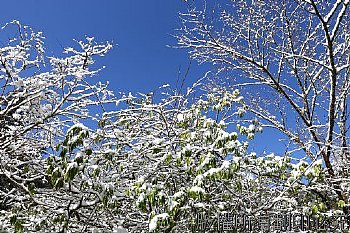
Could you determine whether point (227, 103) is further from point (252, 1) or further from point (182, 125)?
point (252, 1)

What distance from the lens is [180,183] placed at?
4.81 metres

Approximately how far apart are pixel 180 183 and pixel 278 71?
556cm

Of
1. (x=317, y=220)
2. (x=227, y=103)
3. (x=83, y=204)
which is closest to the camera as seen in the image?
(x=83, y=204)

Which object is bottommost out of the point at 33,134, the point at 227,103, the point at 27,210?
the point at 27,210

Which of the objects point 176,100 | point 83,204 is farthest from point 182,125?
point 83,204

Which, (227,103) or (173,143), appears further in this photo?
(227,103)

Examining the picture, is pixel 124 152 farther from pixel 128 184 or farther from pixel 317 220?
pixel 317 220

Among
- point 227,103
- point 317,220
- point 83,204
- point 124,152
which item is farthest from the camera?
point 227,103

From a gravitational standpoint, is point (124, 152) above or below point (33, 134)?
below

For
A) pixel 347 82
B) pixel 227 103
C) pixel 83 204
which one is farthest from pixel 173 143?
pixel 347 82

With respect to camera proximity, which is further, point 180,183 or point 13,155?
point 13,155

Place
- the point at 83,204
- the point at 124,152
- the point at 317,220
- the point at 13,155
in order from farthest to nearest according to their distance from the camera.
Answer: the point at 317,220, the point at 13,155, the point at 124,152, the point at 83,204

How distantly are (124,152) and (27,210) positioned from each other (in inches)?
63.0

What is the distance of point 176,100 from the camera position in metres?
5.45
